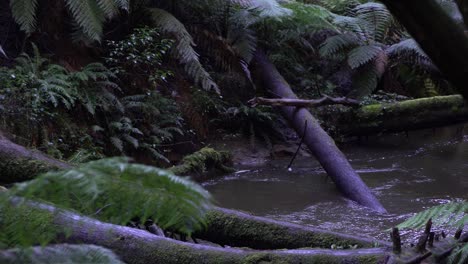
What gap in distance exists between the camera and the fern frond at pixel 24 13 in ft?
18.7

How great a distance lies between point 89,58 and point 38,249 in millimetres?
5795

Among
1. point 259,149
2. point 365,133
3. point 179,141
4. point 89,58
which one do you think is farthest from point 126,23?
point 365,133

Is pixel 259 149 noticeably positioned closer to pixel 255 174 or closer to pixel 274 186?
pixel 255 174

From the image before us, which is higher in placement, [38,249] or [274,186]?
[38,249]

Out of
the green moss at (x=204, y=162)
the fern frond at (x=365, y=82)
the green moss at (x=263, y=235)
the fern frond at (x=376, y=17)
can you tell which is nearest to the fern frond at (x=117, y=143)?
the green moss at (x=204, y=162)

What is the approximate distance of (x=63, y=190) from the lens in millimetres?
891

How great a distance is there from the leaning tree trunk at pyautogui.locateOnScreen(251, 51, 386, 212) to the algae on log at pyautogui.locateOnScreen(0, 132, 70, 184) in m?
2.93

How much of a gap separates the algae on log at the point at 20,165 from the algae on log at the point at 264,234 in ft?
3.18

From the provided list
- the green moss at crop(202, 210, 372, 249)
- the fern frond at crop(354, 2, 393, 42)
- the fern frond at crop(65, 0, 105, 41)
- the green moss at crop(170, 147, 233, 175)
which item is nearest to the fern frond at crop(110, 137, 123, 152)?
the green moss at crop(170, 147, 233, 175)

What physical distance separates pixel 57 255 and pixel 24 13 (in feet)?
17.3

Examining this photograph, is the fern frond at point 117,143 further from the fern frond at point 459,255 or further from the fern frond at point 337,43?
the fern frond at point 337,43

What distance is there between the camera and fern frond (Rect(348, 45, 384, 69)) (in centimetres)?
827

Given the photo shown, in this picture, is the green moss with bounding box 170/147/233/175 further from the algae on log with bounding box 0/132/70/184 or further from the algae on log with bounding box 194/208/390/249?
the algae on log with bounding box 194/208/390/249

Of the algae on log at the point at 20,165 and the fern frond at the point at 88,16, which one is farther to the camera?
the fern frond at the point at 88,16
